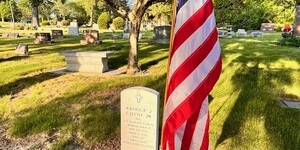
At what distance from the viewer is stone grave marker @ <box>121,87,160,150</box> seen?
457 centimetres

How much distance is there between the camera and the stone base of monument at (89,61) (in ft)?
35.4

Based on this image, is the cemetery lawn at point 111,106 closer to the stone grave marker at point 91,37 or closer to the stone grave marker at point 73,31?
the stone grave marker at point 91,37

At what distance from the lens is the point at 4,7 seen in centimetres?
7594

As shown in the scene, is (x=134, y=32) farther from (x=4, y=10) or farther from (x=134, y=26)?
(x=4, y=10)

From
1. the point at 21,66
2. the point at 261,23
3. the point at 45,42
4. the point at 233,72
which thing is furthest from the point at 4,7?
the point at 233,72

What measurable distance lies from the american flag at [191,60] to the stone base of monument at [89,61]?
6.91 m

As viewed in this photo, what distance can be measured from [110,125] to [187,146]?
9.57 ft

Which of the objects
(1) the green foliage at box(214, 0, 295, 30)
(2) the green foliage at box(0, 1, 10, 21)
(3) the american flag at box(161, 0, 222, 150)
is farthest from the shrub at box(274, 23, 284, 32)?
(2) the green foliage at box(0, 1, 10, 21)

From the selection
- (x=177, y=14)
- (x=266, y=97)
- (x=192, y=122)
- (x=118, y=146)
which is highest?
(x=177, y=14)

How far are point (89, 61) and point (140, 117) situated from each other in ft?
21.6

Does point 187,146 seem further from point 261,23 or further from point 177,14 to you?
point 261,23

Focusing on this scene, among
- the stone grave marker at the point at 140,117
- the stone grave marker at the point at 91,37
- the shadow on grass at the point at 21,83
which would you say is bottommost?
the shadow on grass at the point at 21,83

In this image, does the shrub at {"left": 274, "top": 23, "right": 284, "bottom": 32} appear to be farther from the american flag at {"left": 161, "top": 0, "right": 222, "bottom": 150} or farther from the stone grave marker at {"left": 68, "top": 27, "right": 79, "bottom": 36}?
the american flag at {"left": 161, "top": 0, "right": 222, "bottom": 150}

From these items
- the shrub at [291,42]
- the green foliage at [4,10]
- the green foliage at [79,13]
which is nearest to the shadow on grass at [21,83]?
the shrub at [291,42]
